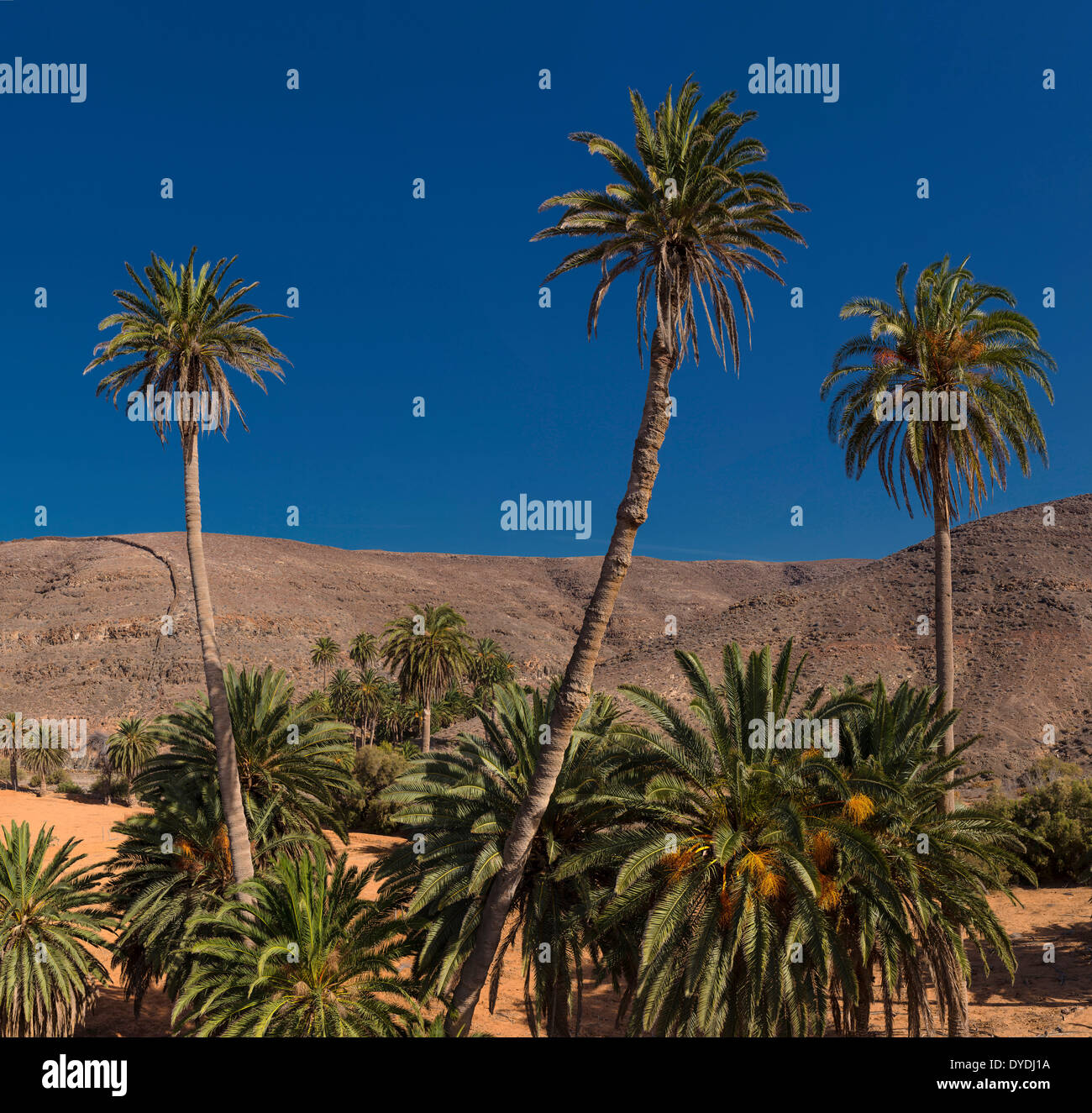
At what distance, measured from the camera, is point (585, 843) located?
15586 mm

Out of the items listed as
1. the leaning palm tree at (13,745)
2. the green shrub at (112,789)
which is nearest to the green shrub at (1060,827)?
the green shrub at (112,789)

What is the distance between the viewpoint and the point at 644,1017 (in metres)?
12.3

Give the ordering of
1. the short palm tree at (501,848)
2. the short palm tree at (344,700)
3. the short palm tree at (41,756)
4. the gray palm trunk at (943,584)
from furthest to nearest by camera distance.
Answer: the short palm tree at (344,700), the short palm tree at (41,756), the gray palm trunk at (943,584), the short palm tree at (501,848)

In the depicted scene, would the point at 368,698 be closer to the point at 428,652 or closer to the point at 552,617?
the point at 428,652

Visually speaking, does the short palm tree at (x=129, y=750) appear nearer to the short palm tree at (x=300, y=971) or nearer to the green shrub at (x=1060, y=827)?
the short palm tree at (x=300, y=971)

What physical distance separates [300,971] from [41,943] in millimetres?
7575

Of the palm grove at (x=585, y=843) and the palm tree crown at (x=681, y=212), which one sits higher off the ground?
the palm tree crown at (x=681, y=212)

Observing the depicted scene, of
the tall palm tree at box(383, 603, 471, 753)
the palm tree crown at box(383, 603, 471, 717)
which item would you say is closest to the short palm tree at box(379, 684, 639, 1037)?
the palm tree crown at box(383, 603, 471, 717)

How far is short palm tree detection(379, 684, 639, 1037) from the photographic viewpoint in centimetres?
1464

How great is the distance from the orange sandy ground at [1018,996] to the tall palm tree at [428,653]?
28331 mm

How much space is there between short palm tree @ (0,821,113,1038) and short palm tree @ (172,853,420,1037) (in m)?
4.10

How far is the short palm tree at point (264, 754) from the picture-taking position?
64.2 ft

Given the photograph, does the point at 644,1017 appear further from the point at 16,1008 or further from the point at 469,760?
the point at 16,1008

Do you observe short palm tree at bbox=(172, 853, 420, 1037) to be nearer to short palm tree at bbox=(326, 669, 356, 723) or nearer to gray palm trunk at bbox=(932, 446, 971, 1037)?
gray palm trunk at bbox=(932, 446, 971, 1037)
